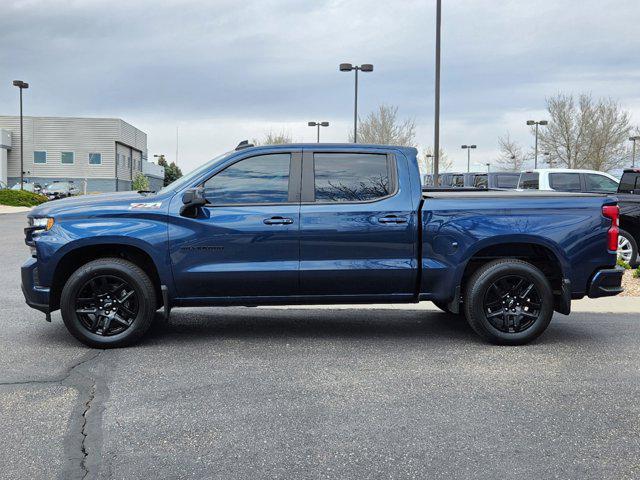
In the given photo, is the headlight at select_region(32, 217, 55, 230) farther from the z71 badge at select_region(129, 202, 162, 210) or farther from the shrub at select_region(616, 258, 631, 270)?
the shrub at select_region(616, 258, 631, 270)

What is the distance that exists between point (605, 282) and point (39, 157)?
71.2 m

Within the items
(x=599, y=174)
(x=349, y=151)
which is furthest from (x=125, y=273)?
(x=599, y=174)

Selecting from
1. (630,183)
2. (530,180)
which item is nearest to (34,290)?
(630,183)

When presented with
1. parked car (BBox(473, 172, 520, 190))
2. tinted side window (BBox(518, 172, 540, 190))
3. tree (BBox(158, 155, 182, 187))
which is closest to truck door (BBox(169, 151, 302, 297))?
tinted side window (BBox(518, 172, 540, 190))

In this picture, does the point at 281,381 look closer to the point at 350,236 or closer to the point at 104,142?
the point at 350,236

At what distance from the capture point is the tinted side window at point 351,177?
20.8 ft

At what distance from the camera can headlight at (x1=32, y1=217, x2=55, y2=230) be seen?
19.9 ft

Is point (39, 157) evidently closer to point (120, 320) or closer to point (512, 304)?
point (120, 320)

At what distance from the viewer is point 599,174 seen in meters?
16.8

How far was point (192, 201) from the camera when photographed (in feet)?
19.4

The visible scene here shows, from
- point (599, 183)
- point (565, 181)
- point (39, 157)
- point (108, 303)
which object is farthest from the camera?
point (39, 157)

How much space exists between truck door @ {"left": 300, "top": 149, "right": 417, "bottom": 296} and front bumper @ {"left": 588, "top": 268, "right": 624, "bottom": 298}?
1770 mm

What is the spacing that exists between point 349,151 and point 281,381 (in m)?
2.46

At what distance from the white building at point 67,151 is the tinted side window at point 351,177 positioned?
66.3 metres
